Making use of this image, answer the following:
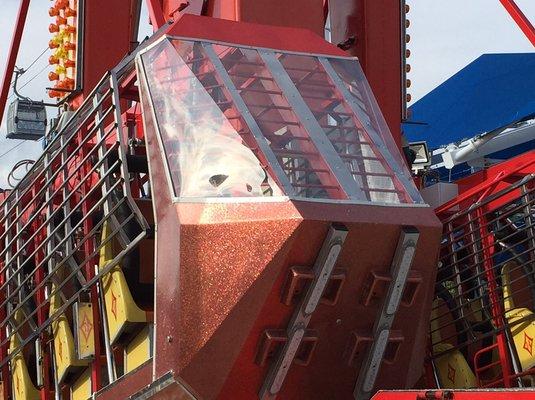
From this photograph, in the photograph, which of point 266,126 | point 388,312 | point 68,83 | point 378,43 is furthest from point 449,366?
point 68,83

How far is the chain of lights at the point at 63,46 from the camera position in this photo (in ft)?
31.1

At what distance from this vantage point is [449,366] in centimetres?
675

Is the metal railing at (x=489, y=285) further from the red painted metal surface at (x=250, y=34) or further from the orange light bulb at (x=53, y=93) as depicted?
the orange light bulb at (x=53, y=93)

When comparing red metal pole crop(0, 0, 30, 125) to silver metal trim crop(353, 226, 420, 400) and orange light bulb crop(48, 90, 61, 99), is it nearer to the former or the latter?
orange light bulb crop(48, 90, 61, 99)

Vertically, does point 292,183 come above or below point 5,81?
below

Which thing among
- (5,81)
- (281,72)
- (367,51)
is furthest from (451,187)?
(5,81)

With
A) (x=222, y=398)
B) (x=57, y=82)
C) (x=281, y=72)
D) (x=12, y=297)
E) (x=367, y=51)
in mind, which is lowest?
(x=222, y=398)

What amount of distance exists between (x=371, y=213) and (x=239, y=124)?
0.79 meters

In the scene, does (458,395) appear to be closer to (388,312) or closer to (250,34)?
(388,312)

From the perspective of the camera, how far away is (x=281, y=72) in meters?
5.95

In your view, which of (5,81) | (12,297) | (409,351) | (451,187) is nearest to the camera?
(409,351)

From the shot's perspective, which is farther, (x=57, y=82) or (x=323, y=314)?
(x=57, y=82)

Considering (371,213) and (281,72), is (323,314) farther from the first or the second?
(281,72)

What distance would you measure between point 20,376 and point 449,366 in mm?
2631
